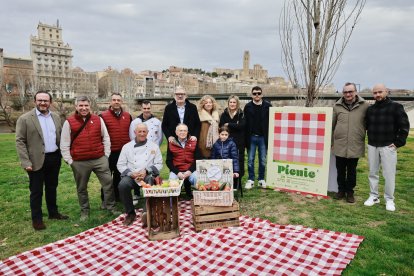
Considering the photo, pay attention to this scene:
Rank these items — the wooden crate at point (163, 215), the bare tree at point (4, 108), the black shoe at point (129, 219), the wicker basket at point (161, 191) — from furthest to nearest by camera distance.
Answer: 1. the bare tree at point (4, 108)
2. the black shoe at point (129, 219)
3. the wooden crate at point (163, 215)
4. the wicker basket at point (161, 191)

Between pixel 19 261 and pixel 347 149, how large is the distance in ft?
17.8

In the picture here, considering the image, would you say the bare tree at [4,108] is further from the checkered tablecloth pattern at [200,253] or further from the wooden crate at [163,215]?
the wooden crate at [163,215]

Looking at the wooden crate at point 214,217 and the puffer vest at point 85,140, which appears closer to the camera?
the wooden crate at point 214,217

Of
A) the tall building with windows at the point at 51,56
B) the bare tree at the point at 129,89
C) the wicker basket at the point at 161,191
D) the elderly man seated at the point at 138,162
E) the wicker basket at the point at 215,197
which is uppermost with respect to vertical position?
the tall building with windows at the point at 51,56

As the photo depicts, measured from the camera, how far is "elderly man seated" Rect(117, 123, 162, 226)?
4.86m

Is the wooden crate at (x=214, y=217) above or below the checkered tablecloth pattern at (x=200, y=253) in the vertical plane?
above

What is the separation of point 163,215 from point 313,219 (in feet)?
8.26

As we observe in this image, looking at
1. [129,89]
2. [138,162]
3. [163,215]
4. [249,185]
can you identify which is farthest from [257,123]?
[129,89]

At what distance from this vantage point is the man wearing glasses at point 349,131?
529 centimetres

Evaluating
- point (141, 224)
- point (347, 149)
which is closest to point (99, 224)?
point (141, 224)

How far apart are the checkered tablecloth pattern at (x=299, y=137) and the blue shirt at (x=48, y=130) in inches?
169

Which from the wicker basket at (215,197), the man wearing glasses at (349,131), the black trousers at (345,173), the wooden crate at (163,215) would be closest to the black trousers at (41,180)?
the wooden crate at (163,215)

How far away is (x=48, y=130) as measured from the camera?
4672 millimetres

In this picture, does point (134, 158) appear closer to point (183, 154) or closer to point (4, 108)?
point (183, 154)
